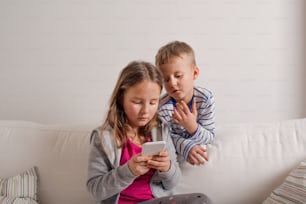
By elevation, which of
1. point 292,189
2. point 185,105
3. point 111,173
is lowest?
point 292,189

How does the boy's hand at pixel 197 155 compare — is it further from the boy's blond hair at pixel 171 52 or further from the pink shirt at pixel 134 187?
the boy's blond hair at pixel 171 52

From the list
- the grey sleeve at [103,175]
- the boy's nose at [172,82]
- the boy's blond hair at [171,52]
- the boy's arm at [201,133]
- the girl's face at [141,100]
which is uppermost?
the boy's blond hair at [171,52]

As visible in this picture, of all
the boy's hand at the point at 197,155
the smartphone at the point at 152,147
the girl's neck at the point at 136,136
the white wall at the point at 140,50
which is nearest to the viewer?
the smartphone at the point at 152,147

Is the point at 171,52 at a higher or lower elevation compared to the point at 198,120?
higher

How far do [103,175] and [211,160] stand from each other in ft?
1.54

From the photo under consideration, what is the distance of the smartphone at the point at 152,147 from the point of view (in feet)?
4.57

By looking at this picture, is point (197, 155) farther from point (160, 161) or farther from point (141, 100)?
point (141, 100)

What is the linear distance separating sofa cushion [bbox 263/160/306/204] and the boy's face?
513 millimetres

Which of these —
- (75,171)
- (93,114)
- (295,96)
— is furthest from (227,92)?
(75,171)

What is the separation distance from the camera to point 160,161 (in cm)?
150

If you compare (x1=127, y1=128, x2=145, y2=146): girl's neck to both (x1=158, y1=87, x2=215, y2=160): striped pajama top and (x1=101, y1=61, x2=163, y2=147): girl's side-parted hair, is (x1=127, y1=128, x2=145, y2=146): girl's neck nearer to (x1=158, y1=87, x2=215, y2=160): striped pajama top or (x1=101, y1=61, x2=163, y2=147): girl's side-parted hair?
(x1=101, y1=61, x2=163, y2=147): girl's side-parted hair

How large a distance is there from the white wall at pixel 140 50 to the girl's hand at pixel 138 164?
77cm

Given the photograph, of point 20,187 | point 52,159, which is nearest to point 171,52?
point 52,159

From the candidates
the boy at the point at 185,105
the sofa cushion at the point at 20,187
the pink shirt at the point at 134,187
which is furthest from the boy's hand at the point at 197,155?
the sofa cushion at the point at 20,187
